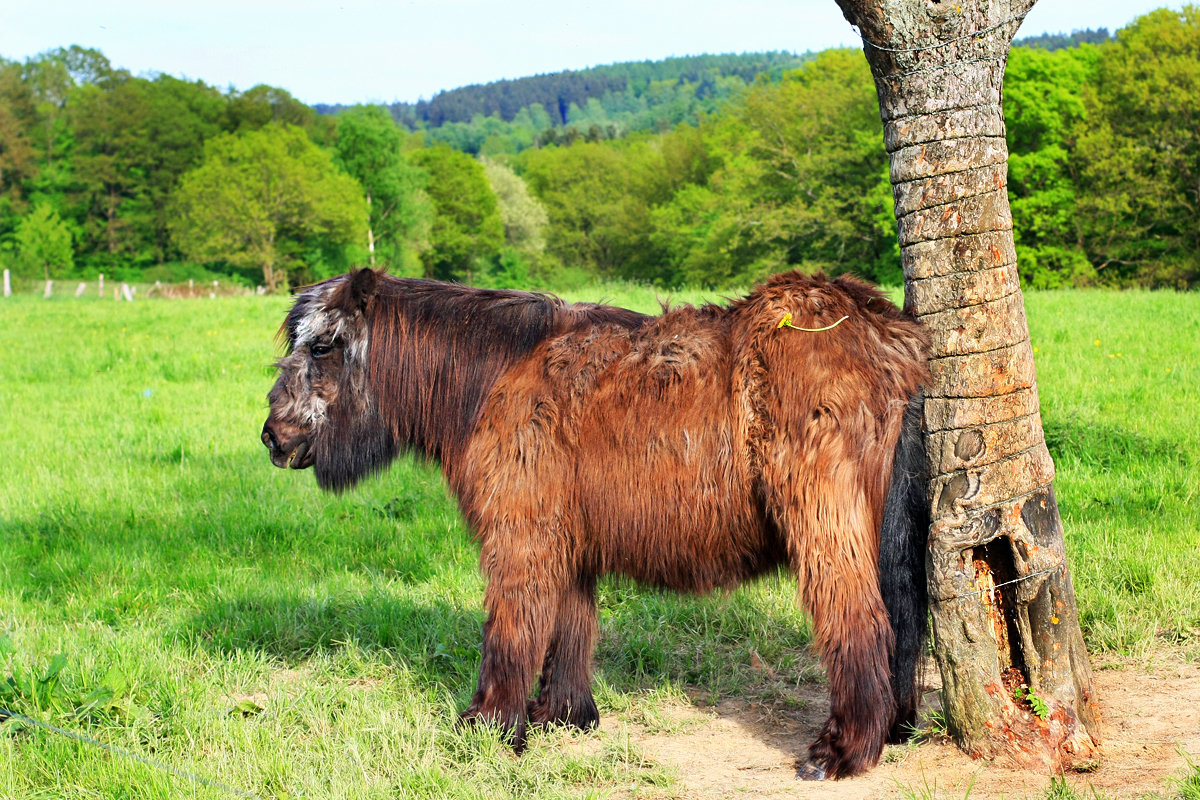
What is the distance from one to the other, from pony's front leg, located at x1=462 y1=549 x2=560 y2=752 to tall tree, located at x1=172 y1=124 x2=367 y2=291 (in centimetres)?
6346

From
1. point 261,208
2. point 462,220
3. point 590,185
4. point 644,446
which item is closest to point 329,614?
point 644,446

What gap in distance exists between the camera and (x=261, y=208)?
2512 inches

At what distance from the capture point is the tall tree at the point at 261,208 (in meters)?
62.8

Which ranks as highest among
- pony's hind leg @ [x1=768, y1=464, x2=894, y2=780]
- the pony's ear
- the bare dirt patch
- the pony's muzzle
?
the pony's ear

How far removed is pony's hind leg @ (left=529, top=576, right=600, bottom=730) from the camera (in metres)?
4.17

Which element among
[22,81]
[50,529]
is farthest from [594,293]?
[22,81]

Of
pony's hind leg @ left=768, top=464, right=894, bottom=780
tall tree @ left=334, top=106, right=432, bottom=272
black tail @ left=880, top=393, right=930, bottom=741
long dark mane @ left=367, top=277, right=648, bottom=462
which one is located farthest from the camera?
tall tree @ left=334, top=106, right=432, bottom=272

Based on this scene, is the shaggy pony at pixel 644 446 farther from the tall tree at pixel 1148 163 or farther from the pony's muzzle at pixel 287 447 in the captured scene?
the tall tree at pixel 1148 163

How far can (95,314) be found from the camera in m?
22.4

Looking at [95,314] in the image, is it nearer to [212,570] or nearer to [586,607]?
[212,570]

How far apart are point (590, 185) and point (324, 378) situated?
79.0 m

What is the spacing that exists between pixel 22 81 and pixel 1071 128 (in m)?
75.9

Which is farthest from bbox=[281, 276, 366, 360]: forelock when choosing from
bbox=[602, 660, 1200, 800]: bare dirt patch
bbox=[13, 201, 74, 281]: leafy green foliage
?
bbox=[13, 201, 74, 281]: leafy green foliage

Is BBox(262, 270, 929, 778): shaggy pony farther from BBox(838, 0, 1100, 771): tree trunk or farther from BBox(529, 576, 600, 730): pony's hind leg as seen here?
BBox(838, 0, 1100, 771): tree trunk
